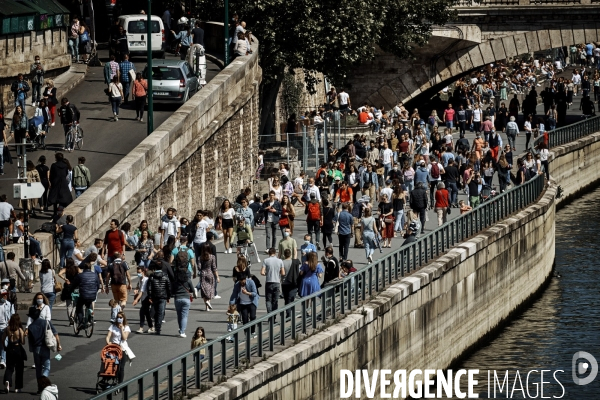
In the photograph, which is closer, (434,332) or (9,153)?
(434,332)

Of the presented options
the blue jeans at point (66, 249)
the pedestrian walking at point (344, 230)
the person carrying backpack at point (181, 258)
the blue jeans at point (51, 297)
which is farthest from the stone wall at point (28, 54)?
the blue jeans at point (51, 297)

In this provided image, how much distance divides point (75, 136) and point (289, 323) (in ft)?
48.6

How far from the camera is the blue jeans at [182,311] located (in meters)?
24.8

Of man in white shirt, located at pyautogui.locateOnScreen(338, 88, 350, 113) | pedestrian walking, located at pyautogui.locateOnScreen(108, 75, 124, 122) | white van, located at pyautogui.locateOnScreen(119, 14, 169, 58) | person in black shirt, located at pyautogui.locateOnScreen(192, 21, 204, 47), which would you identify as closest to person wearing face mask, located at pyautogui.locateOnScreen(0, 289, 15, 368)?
pedestrian walking, located at pyautogui.locateOnScreen(108, 75, 124, 122)

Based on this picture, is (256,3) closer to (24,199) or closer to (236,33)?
(236,33)

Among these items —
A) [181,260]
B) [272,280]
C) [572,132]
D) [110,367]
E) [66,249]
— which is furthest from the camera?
[572,132]

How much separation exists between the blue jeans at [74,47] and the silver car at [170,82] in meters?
6.67

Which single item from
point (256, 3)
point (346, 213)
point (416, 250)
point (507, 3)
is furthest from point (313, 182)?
point (507, 3)

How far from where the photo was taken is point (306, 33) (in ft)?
162

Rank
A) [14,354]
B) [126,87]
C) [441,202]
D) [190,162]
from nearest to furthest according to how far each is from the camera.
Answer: [14,354]
[441,202]
[190,162]
[126,87]

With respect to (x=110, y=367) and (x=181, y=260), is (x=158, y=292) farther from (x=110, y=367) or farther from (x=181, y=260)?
(x=110, y=367)

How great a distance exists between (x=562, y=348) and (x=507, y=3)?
3001 cm

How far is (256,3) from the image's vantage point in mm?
48344

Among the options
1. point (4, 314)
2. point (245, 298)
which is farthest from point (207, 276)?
point (4, 314)
